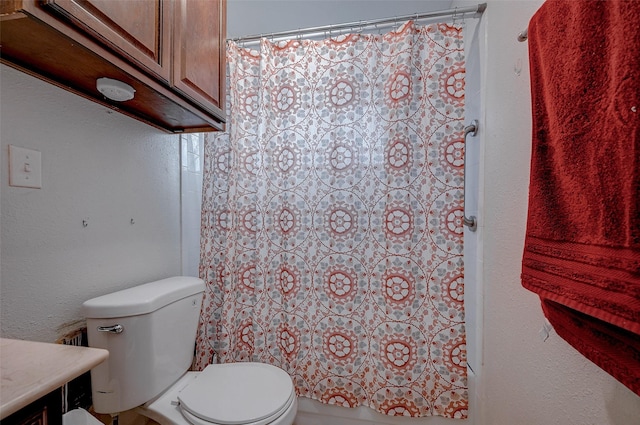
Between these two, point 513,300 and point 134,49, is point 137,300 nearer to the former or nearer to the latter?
point 134,49

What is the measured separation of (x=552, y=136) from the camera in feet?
1.78

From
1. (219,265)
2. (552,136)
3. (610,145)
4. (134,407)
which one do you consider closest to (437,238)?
(552,136)

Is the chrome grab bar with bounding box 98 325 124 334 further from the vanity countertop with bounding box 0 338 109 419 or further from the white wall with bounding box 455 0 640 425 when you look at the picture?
the white wall with bounding box 455 0 640 425

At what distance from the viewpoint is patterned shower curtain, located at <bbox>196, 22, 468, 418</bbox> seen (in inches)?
48.2

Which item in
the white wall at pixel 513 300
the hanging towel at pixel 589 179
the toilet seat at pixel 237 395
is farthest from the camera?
the toilet seat at pixel 237 395

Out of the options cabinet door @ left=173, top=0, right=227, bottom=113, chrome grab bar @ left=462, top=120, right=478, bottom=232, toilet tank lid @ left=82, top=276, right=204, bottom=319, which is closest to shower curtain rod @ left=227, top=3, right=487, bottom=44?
cabinet door @ left=173, top=0, right=227, bottom=113

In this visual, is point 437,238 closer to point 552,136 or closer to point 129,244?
point 552,136

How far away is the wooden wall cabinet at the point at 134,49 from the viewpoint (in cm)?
61

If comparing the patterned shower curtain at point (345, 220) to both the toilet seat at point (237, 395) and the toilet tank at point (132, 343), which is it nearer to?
the toilet seat at point (237, 395)

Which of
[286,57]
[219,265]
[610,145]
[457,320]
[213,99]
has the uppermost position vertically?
[286,57]

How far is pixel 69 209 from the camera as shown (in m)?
0.95

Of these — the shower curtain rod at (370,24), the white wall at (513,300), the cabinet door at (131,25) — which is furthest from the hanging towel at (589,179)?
the cabinet door at (131,25)

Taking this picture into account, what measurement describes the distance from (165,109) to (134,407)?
1119mm

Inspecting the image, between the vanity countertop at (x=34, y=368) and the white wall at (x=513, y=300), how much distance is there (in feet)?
3.24
